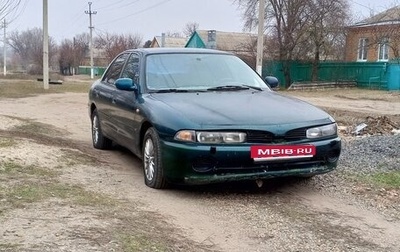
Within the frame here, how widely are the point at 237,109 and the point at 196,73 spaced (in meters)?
1.22

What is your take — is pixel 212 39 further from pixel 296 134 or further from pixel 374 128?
pixel 296 134

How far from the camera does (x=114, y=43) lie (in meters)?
69.8

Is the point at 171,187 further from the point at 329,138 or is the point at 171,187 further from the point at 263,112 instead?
the point at 329,138

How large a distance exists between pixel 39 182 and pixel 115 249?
198 cm

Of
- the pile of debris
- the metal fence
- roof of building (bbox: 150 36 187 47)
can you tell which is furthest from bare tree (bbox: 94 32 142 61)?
the pile of debris

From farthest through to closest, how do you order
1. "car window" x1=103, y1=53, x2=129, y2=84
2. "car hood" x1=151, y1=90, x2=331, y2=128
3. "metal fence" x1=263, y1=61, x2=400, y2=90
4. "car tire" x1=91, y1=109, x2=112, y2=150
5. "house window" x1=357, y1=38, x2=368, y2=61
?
"house window" x1=357, y1=38, x2=368, y2=61 < "metal fence" x1=263, y1=61, x2=400, y2=90 < "car tire" x1=91, y1=109, x2=112, y2=150 < "car window" x1=103, y1=53, x2=129, y2=84 < "car hood" x1=151, y1=90, x2=331, y2=128

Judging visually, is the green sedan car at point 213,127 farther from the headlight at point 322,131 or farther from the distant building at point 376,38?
the distant building at point 376,38

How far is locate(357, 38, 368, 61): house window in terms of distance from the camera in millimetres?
39088

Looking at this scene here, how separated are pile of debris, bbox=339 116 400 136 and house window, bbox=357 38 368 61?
28911 mm

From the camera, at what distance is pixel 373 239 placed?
3.72 metres

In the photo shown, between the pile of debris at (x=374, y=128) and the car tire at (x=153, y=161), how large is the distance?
6.54 meters

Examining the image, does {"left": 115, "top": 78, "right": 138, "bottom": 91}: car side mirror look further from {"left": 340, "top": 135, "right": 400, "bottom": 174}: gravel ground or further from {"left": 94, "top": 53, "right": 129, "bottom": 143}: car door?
{"left": 340, "top": 135, "right": 400, "bottom": 174}: gravel ground

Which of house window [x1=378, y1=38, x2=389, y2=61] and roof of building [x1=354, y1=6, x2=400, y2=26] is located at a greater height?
roof of building [x1=354, y1=6, x2=400, y2=26]

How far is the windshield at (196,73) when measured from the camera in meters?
5.57
